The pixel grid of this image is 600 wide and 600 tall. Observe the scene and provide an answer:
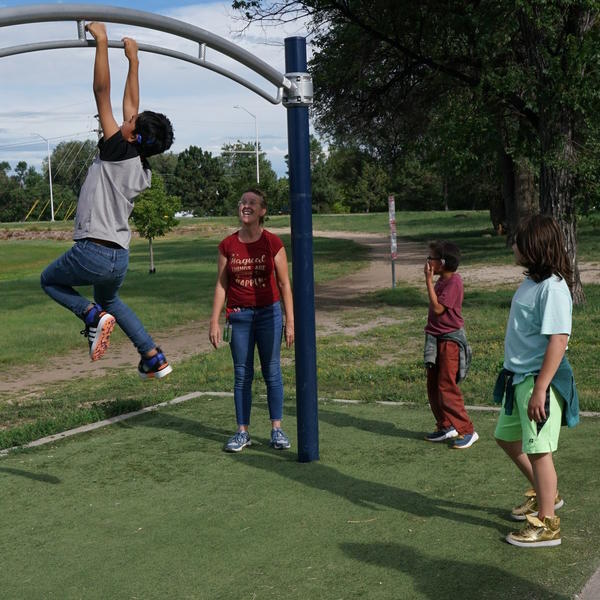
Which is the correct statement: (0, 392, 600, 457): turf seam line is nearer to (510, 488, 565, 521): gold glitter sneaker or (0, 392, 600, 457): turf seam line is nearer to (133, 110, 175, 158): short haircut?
(510, 488, 565, 521): gold glitter sneaker

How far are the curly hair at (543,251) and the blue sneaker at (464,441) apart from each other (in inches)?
95.9

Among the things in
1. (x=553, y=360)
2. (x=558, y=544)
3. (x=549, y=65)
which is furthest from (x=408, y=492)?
(x=549, y=65)

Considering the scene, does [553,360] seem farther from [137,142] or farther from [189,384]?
[189,384]

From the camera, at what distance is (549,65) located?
15203mm

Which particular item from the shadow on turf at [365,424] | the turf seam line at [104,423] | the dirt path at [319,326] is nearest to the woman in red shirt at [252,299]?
the shadow on turf at [365,424]

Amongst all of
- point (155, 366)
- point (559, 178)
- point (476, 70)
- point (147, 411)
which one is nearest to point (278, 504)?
point (155, 366)

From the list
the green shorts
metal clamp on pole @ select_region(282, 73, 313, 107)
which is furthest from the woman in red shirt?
the green shorts

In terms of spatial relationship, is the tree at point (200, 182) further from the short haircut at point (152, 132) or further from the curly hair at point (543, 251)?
the curly hair at point (543, 251)

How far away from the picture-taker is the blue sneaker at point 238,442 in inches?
279

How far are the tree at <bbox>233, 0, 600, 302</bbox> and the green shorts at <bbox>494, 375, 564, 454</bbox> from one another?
35.3 ft

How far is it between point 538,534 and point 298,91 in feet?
11.5

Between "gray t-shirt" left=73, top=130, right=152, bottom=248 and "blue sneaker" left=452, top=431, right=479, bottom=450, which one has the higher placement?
"gray t-shirt" left=73, top=130, right=152, bottom=248

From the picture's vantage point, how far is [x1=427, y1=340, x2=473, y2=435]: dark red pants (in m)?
7.01

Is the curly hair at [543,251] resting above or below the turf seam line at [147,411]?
above
